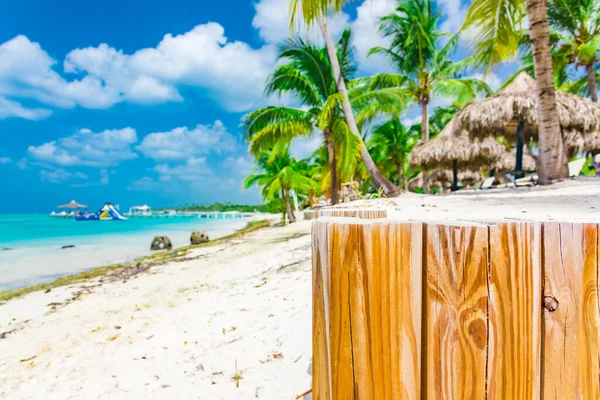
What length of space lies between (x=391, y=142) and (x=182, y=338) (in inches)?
803

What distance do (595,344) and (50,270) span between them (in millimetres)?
13220

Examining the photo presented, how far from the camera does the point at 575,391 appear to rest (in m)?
0.82

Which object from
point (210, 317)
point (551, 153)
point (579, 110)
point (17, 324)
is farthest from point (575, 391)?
point (579, 110)

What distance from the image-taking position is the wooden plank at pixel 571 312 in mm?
784

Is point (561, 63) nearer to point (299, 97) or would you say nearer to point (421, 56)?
point (421, 56)

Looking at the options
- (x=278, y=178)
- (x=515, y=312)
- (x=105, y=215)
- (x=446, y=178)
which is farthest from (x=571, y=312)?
(x=105, y=215)

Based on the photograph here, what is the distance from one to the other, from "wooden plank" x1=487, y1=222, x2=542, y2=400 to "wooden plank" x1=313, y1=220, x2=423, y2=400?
7.2 inches

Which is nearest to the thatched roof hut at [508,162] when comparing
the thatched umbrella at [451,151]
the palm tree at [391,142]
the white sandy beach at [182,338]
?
the thatched umbrella at [451,151]

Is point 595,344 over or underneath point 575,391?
over

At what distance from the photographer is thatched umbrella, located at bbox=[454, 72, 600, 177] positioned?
8.59 metres

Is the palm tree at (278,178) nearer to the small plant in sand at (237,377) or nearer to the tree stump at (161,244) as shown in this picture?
the tree stump at (161,244)

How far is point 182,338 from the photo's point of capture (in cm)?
321

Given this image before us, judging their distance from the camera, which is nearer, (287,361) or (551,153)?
(287,361)

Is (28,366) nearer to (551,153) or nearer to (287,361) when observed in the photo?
(287,361)
